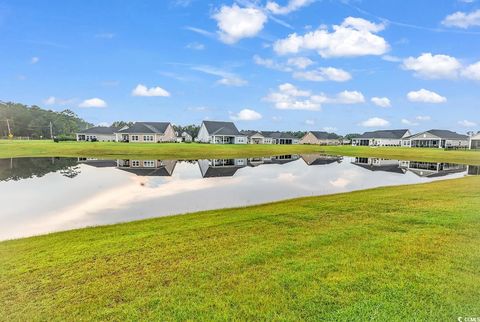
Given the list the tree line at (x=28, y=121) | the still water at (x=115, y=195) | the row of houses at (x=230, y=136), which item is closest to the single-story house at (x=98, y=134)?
the row of houses at (x=230, y=136)

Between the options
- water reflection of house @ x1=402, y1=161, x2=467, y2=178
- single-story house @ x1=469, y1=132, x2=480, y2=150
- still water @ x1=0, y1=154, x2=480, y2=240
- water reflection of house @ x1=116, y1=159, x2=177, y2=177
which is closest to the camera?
still water @ x1=0, y1=154, x2=480, y2=240

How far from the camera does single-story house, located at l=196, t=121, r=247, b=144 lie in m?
Result: 71.9

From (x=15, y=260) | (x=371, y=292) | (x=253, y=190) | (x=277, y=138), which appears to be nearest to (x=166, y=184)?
(x=253, y=190)

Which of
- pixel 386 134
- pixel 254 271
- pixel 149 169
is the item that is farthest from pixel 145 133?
pixel 386 134

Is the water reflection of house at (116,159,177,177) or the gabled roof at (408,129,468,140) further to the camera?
the gabled roof at (408,129,468,140)

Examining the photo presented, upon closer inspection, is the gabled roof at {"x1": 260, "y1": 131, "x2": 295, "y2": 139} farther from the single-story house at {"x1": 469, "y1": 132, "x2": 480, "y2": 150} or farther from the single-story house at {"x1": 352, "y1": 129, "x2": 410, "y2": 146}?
the single-story house at {"x1": 469, "y1": 132, "x2": 480, "y2": 150}

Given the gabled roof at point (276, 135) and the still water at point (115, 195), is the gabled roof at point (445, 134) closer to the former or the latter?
the gabled roof at point (276, 135)

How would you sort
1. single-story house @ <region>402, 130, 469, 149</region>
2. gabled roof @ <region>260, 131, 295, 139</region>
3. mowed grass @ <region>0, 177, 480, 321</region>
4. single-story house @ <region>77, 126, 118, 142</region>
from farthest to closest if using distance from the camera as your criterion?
gabled roof @ <region>260, 131, 295, 139</region> → single-story house @ <region>77, 126, 118, 142</region> → single-story house @ <region>402, 130, 469, 149</region> → mowed grass @ <region>0, 177, 480, 321</region>

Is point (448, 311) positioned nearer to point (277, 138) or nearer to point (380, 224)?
point (380, 224)

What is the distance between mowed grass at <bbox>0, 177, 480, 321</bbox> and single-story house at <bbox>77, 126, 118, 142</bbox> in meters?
82.9

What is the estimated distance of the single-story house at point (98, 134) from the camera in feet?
268

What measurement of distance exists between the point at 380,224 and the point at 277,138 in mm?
94888

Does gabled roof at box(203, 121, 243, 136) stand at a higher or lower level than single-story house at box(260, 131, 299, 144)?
higher

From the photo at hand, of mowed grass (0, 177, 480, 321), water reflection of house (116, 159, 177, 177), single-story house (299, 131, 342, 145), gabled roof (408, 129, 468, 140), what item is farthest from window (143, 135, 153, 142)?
gabled roof (408, 129, 468, 140)
